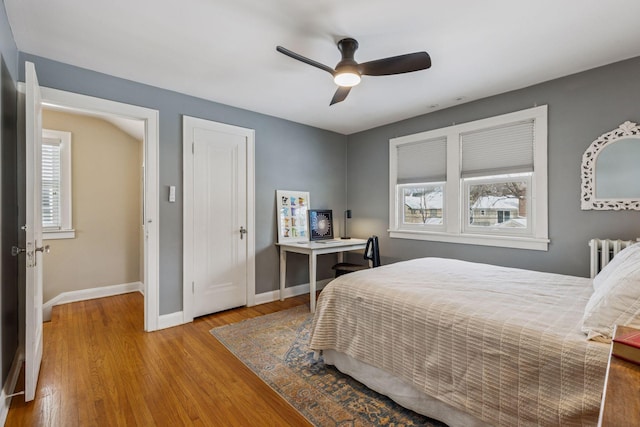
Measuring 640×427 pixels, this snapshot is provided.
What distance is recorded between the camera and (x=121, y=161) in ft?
14.2

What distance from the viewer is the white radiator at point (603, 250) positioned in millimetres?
2410

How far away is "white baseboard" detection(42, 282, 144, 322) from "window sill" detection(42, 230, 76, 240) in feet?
2.36

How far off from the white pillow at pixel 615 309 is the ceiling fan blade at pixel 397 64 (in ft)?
5.33

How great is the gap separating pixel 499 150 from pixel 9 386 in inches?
176

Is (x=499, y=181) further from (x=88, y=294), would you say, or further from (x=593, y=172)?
(x=88, y=294)

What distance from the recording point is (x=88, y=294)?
4078 millimetres

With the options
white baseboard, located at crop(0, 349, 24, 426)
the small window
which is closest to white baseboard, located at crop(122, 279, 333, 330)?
white baseboard, located at crop(0, 349, 24, 426)

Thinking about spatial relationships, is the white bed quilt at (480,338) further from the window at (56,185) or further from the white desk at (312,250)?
the window at (56,185)

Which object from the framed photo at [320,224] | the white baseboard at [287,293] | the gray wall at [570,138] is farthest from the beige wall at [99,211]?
the gray wall at [570,138]

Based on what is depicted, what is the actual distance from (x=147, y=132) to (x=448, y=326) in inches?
122

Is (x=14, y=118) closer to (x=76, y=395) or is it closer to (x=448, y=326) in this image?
(x=76, y=395)

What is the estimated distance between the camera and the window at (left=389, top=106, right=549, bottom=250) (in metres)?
3.02

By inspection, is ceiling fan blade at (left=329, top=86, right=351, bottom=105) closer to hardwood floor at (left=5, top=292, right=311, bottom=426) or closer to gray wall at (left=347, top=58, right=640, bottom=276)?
gray wall at (left=347, top=58, right=640, bottom=276)

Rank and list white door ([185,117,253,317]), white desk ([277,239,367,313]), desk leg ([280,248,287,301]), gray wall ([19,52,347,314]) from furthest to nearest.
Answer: desk leg ([280,248,287,301]), white desk ([277,239,367,313]), white door ([185,117,253,317]), gray wall ([19,52,347,314])
